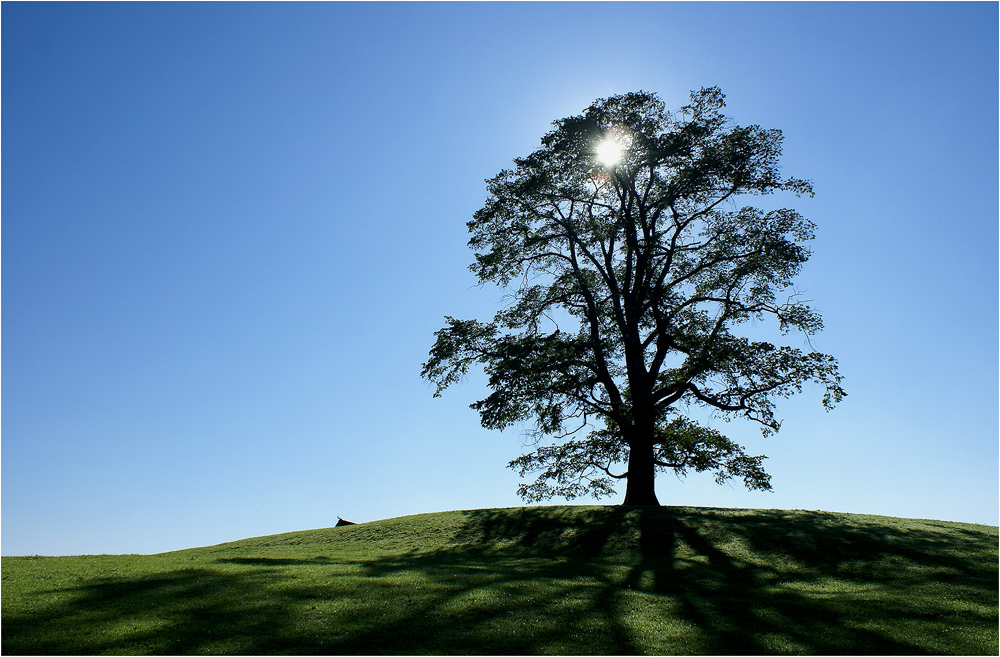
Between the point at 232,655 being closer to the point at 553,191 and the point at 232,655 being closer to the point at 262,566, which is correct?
the point at 262,566

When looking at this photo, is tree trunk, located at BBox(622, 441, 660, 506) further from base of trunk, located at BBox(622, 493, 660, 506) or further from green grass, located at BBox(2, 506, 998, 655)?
green grass, located at BBox(2, 506, 998, 655)

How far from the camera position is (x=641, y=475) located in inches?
1220

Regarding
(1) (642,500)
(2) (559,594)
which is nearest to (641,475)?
(1) (642,500)

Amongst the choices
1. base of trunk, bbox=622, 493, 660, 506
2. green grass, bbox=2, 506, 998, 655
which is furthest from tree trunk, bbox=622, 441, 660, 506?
green grass, bbox=2, 506, 998, 655

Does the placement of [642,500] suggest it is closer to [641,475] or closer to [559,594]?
[641,475]

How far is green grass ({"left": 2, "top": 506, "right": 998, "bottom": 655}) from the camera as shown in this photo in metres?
13.3

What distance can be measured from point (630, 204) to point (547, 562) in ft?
62.6

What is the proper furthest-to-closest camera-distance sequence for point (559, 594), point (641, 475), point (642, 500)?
1. point (641, 475)
2. point (642, 500)
3. point (559, 594)

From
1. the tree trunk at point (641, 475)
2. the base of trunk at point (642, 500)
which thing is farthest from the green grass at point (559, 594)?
the tree trunk at point (641, 475)

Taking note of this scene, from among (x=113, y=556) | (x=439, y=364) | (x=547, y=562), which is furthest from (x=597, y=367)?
(x=113, y=556)

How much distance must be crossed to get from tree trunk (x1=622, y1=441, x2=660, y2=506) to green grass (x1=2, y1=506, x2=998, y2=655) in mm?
3274

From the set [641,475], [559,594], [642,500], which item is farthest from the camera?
[641,475]

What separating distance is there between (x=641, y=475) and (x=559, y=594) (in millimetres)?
15083

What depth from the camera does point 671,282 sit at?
33156 millimetres
